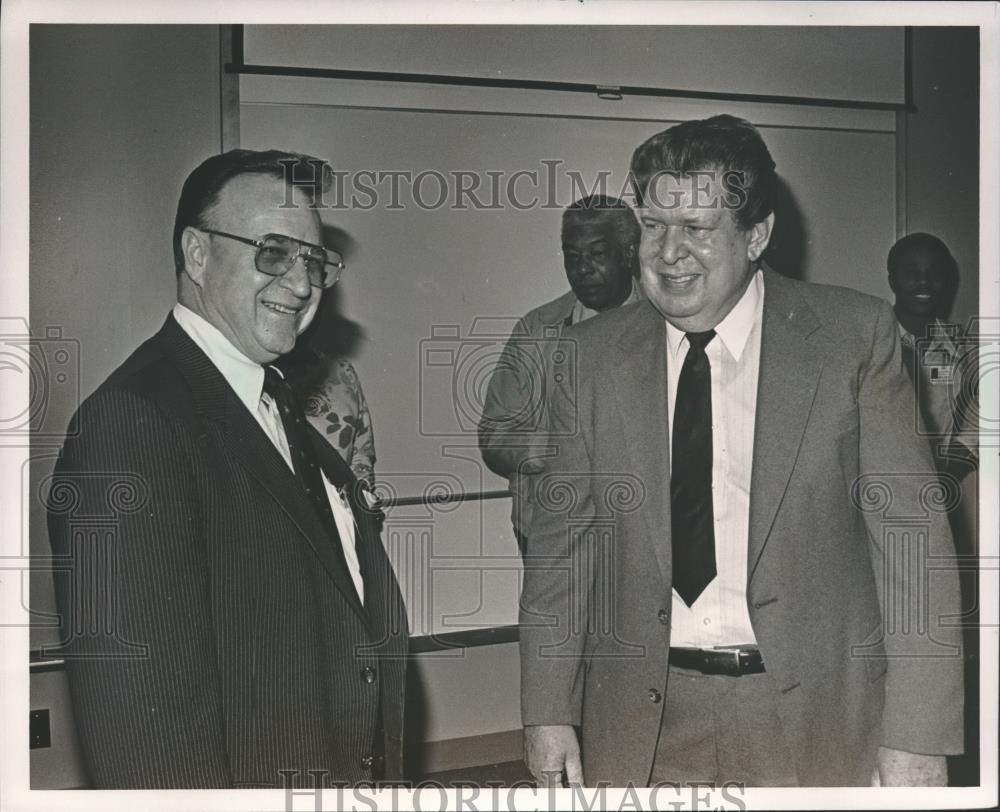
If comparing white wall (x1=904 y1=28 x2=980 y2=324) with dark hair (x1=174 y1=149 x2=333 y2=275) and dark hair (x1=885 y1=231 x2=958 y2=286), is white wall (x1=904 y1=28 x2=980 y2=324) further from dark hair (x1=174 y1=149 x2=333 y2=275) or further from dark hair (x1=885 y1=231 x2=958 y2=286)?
dark hair (x1=174 y1=149 x2=333 y2=275)

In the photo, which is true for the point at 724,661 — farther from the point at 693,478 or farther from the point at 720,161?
the point at 720,161

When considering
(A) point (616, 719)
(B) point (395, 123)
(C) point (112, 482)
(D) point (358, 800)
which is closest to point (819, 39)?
(B) point (395, 123)

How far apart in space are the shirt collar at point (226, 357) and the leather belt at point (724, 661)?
2.83 feet

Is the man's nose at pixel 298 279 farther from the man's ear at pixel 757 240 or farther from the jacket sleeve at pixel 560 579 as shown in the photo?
the man's ear at pixel 757 240

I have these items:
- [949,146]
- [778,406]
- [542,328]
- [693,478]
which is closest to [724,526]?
[693,478]

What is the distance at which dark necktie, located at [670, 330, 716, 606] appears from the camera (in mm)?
1792

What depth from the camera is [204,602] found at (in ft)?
5.52

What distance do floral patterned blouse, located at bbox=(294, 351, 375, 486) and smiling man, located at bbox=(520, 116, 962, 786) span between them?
32 cm

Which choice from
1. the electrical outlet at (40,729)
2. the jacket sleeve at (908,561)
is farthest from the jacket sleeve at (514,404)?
the electrical outlet at (40,729)

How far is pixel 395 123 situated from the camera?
1.81 metres

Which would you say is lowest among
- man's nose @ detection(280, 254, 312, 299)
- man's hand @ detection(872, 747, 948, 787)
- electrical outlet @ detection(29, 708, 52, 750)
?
man's hand @ detection(872, 747, 948, 787)

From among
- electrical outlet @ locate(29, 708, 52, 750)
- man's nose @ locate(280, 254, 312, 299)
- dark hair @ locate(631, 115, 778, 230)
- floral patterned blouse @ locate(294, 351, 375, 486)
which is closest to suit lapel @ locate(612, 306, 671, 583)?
dark hair @ locate(631, 115, 778, 230)

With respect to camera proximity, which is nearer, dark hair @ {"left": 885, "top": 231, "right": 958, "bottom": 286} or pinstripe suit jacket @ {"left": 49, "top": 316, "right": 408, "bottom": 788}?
pinstripe suit jacket @ {"left": 49, "top": 316, "right": 408, "bottom": 788}

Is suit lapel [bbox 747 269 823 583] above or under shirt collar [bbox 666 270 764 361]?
under
